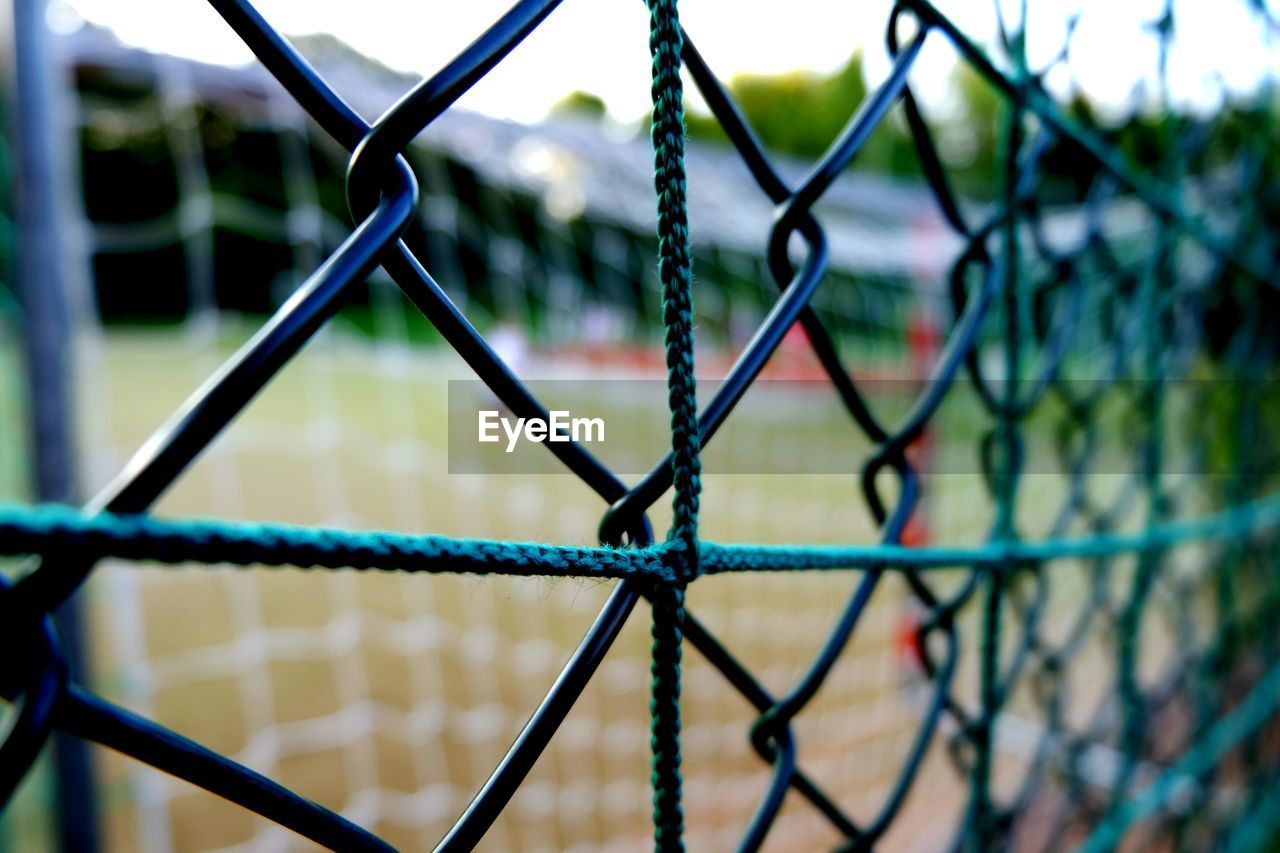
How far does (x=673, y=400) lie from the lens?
0.23 metres

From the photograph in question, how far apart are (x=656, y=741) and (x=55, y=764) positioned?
0.79m

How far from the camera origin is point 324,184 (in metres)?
5.56

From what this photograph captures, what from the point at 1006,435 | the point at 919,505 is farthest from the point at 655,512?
the point at 919,505

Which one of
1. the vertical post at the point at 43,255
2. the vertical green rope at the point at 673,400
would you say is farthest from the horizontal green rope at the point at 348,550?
the vertical post at the point at 43,255

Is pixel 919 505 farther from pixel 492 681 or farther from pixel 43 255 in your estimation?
pixel 43 255

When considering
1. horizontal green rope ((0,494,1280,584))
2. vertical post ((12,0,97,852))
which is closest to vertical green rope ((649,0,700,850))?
horizontal green rope ((0,494,1280,584))

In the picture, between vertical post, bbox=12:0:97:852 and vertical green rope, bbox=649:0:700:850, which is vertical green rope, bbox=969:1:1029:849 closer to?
vertical green rope, bbox=649:0:700:850

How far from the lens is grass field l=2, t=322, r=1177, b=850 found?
1.54 m

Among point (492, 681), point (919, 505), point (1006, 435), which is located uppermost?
point (1006, 435)

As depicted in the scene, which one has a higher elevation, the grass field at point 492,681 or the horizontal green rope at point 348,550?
the horizontal green rope at point 348,550

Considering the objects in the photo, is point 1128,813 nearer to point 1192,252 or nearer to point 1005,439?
point 1005,439

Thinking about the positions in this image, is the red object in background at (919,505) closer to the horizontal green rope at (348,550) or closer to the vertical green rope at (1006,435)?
the vertical green rope at (1006,435)

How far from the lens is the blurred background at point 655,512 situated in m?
0.71

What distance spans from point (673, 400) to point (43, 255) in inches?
27.6
